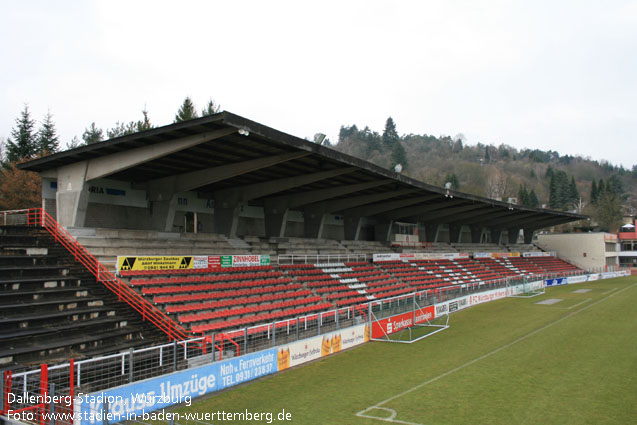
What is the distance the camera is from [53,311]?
14.6 meters

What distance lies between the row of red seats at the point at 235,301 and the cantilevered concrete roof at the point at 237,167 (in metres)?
5.69

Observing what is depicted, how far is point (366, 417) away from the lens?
1079 cm

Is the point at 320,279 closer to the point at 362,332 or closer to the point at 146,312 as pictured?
the point at 362,332

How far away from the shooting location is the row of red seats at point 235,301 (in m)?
16.8

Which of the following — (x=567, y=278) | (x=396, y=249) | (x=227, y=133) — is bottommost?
(x=567, y=278)

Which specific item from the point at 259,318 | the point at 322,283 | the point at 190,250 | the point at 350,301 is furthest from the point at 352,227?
the point at 259,318

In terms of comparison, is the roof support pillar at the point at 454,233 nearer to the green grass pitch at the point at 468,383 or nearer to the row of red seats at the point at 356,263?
the row of red seats at the point at 356,263

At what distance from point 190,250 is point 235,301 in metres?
5.10

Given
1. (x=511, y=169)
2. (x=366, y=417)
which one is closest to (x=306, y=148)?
→ (x=366, y=417)

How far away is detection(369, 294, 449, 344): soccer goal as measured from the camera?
21.0 meters

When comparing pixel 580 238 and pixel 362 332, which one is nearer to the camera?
pixel 362 332

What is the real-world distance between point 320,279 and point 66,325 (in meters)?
14.8

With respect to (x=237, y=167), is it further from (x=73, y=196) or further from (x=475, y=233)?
(x=475, y=233)

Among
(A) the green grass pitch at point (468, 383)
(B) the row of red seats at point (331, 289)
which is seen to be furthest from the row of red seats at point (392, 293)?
(A) the green grass pitch at point (468, 383)
